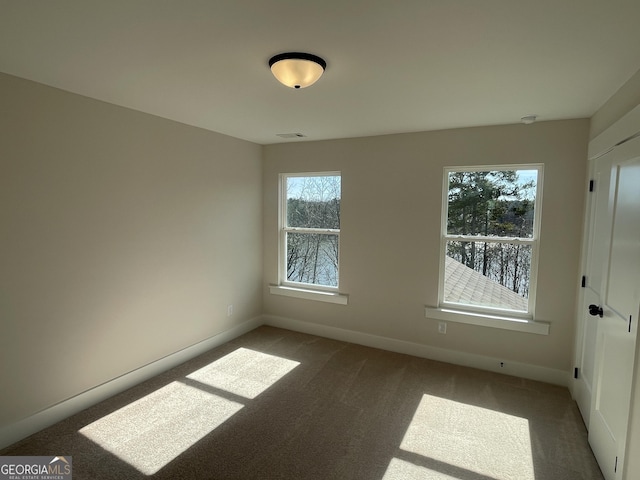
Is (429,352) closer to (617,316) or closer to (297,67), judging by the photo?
(617,316)

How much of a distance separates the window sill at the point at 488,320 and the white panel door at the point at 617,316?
31.8 inches

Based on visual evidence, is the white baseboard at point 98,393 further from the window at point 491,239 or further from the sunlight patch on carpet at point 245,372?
the window at point 491,239

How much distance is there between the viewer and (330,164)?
3971 millimetres

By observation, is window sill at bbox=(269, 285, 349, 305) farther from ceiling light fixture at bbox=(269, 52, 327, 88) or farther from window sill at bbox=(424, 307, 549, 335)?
ceiling light fixture at bbox=(269, 52, 327, 88)

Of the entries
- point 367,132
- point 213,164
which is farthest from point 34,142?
point 367,132

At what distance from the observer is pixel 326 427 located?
2438mm

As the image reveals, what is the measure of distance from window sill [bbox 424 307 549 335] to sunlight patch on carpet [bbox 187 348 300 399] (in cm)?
158

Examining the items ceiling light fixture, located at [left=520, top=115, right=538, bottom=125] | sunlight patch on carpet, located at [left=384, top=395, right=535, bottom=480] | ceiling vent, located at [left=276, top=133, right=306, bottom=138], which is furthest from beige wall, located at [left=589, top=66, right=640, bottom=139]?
ceiling vent, located at [left=276, top=133, right=306, bottom=138]

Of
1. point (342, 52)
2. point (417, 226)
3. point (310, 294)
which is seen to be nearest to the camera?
point (342, 52)

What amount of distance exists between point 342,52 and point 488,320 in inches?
111

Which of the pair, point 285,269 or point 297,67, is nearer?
point 297,67

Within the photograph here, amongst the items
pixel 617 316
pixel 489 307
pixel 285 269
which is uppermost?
pixel 617 316

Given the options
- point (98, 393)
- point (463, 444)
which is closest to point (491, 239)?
point (463, 444)

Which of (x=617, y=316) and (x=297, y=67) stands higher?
(x=297, y=67)
